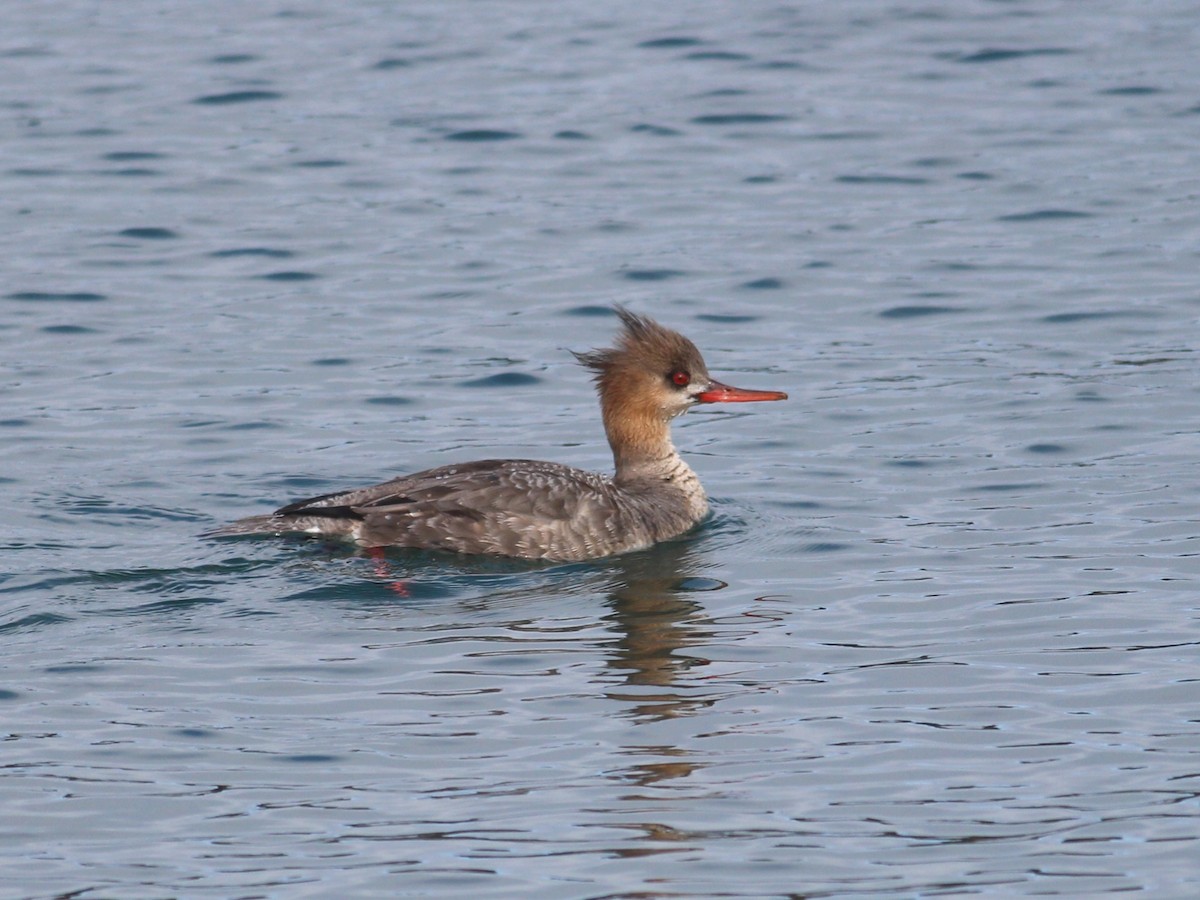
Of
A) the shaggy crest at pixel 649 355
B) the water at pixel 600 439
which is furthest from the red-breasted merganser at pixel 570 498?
the water at pixel 600 439

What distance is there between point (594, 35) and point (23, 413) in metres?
12.4

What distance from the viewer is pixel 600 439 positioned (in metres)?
15.0

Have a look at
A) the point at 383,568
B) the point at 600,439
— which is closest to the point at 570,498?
the point at 383,568

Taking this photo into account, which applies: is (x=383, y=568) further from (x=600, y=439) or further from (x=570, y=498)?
(x=600, y=439)

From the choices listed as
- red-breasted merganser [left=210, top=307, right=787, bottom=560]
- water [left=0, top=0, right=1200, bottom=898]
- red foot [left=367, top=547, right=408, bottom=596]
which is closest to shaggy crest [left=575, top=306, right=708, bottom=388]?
red-breasted merganser [left=210, top=307, right=787, bottom=560]

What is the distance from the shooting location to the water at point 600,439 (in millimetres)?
8523

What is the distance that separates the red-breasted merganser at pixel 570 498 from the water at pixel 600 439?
22 cm

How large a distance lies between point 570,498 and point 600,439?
2.52m

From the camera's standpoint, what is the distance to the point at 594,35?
25578 mm

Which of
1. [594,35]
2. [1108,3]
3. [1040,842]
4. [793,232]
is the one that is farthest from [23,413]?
[1108,3]

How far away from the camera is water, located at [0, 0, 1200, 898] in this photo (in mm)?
8523

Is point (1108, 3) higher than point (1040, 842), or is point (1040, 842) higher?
point (1108, 3)

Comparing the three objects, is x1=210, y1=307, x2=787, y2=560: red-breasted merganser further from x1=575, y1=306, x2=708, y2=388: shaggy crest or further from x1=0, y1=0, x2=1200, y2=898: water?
x1=0, y1=0, x2=1200, y2=898: water

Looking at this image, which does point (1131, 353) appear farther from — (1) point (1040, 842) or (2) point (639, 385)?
(1) point (1040, 842)
